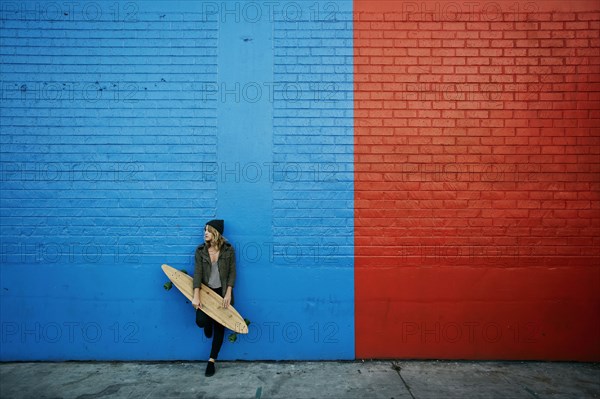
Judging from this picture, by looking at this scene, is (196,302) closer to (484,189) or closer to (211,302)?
(211,302)

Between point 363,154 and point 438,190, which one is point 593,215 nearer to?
point 438,190

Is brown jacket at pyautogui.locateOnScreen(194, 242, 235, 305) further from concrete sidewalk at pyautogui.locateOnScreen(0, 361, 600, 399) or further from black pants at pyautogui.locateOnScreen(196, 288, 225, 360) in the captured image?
concrete sidewalk at pyautogui.locateOnScreen(0, 361, 600, 399)

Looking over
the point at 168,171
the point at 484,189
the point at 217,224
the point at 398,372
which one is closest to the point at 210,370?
the point at 217,224

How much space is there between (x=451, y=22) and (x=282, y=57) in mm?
2268

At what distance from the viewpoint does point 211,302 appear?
4.37m

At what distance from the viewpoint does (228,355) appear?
4633 mm

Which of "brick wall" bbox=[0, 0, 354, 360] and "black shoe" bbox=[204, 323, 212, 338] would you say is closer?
"black shoe" bbox=[204, 323, 212, 338]

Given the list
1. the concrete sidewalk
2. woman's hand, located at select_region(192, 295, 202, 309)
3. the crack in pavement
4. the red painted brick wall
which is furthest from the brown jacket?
the crack in pavement

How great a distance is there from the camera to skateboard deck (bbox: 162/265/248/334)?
4.31 meters

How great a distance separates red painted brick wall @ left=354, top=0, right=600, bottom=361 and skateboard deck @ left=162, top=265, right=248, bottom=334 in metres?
1.56

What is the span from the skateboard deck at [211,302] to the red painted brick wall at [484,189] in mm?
1563

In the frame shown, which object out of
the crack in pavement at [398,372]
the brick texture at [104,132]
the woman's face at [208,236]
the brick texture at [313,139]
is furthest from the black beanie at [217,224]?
the crack in pavement at [398,372]

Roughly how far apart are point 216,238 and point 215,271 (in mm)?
421

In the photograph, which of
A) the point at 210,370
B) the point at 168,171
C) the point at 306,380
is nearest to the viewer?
the point at 306,380
